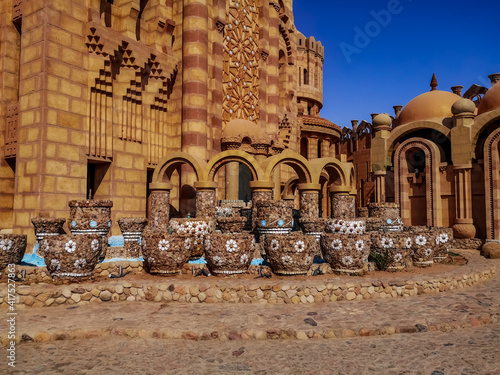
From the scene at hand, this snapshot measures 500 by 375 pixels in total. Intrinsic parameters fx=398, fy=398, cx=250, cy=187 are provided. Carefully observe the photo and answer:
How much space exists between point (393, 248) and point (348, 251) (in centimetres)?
114

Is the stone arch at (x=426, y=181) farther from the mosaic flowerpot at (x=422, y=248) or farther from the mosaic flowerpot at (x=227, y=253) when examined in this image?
the mosaic flowerpot at (x=227, y=253)

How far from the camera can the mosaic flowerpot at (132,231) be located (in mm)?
9602

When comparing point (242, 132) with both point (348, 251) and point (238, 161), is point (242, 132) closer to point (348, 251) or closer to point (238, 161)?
point (238, 161)

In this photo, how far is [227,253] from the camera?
270 inches

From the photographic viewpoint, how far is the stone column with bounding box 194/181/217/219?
12.7 m

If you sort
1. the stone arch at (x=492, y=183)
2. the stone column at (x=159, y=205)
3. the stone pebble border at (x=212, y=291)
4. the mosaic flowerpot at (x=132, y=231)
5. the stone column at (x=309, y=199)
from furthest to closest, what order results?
the stone arch at (x=492, y=183)
the stone column at (x=159, y=205)
the stone column at (x=309, y=199)
the mosaic flowerpot at (x=132, y=231)
the stone pebble border at (x=212, y=291)

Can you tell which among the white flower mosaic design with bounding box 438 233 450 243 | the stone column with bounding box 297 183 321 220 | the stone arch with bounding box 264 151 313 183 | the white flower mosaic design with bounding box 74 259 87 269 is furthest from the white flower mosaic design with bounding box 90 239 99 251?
the white flower mosaic design with bounding box 438 233 450 243

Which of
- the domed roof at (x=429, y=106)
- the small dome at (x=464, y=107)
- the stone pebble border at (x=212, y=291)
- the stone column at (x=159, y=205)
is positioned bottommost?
the stone pebble border at (x=212, y=291)

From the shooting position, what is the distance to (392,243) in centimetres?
764

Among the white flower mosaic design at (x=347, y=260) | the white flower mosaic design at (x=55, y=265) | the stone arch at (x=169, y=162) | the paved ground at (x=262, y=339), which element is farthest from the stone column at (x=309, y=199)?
the white flower mosaic design at (x=55, y=265)

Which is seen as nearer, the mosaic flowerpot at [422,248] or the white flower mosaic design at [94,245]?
the white flower mosaic design at [94,245]

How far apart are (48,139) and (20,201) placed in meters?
1.95

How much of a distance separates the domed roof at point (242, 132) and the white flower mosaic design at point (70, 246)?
10.5 meters

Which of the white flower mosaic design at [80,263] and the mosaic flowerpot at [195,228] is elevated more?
the mosaic flowerpot at [195,228]
